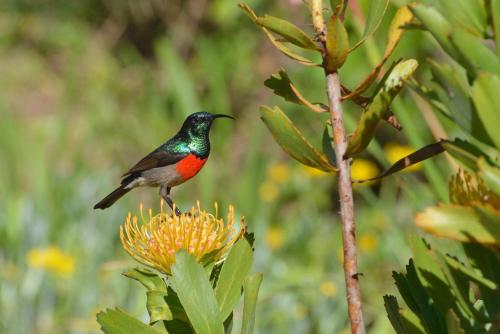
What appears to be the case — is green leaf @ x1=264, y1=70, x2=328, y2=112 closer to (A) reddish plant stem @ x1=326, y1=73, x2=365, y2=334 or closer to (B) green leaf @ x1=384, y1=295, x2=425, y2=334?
(A) reddish plant stem @ x1=326, y1=73, x2=365, y2=334

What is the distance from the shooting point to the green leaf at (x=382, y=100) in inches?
33.1

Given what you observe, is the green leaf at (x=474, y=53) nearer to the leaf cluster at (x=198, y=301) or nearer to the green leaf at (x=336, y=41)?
the green leaf at (x=336, y=41)

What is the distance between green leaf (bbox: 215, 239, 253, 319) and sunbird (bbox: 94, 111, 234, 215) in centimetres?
52

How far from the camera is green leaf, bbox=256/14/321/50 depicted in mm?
853

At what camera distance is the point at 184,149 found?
5.21 feet

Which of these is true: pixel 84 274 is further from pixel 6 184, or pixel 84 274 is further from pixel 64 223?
pixel 6 184

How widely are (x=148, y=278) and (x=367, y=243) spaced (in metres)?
2.81

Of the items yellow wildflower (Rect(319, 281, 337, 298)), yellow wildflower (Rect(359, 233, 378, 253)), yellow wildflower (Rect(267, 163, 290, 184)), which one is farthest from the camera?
yellow wildflower (Rect(267, 163, 290, 184))

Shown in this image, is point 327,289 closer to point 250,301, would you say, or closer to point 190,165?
point 190,165

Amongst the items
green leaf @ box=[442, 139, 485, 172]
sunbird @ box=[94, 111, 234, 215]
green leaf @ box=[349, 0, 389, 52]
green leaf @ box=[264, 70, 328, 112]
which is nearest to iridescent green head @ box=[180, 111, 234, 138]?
sunbird @ box=[94, 111, 234, 215]

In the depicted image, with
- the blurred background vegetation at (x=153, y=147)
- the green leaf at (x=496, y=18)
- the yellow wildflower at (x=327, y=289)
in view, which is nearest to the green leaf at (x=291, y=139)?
the green leaf at (x=496, y=18)

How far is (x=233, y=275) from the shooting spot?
916mm

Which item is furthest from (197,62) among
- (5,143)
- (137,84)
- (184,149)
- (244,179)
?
(184,149)

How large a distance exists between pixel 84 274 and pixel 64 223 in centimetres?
53
